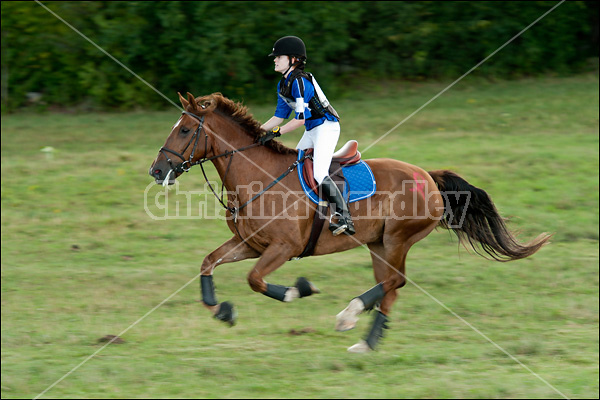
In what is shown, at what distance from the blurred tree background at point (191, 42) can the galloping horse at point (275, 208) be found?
11.6m

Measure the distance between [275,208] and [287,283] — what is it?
2.94 meters

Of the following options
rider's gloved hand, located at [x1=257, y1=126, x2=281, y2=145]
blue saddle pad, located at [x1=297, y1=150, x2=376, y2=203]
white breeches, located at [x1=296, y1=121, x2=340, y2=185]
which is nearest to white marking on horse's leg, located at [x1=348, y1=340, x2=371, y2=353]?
blue saddle pad, located at [x1=297, y1=150, x2=376, y2=203]

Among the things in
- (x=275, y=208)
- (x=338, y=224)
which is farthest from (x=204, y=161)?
(x=338, y=224)

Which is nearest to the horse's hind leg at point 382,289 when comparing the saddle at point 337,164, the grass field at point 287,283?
the grass field at point 287,283

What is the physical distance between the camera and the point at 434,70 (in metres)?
21.3

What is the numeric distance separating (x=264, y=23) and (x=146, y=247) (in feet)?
30.5

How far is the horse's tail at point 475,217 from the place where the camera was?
7.86 metres

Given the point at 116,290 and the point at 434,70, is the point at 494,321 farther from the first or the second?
the point at 434,70

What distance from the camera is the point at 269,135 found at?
22.6ft

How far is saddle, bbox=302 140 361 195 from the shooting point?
6.96 meters

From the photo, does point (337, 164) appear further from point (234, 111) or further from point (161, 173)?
point (161, 173)

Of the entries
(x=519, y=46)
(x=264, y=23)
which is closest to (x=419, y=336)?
(x=264, y=23)

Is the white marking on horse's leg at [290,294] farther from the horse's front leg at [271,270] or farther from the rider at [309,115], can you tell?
the rider at [309,115]

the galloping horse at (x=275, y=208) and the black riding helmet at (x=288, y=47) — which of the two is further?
the galloping horse at (x=275, y=208)
